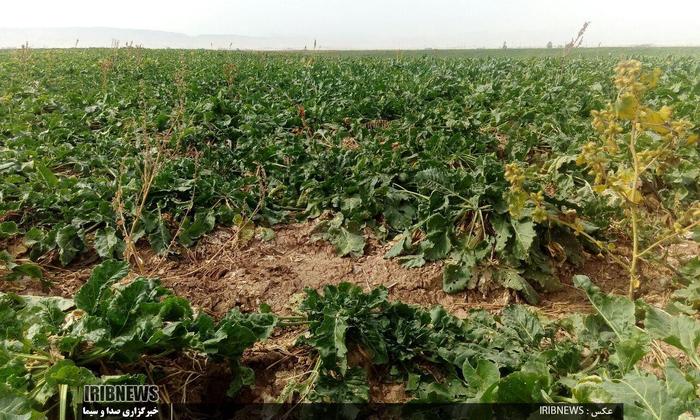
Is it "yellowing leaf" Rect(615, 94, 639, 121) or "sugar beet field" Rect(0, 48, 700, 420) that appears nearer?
"sugar beet field" Rect(0, 48, 700, 420)

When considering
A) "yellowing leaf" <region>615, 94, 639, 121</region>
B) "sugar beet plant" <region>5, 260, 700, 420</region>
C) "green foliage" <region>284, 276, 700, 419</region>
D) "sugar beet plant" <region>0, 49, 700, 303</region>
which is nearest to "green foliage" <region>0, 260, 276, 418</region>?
"sugar beet plant" <region>5, 260, 700, 420</region>

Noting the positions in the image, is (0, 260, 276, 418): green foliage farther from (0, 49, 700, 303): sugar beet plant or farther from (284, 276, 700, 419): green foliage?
(0, 49, 700, 303): sugar beet plant

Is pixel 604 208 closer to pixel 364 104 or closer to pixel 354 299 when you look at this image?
pixel 354 299

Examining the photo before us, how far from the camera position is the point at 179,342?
207cm

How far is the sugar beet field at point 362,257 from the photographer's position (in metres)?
1.96

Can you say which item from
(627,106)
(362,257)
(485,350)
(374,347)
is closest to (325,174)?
(362,257)

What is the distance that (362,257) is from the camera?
12.0 feet

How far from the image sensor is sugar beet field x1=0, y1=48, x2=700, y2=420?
1.96 m

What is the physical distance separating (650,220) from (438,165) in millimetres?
1823

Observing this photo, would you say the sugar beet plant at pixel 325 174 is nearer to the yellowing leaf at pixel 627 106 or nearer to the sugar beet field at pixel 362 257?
the sugar beet field at pixel 362 257

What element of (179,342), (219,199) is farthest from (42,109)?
(179,342)

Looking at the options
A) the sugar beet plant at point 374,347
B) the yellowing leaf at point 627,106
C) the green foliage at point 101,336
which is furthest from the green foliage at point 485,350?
the yellowing leaf at point 627,106

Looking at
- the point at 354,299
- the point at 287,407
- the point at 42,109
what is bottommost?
the point at 287,407

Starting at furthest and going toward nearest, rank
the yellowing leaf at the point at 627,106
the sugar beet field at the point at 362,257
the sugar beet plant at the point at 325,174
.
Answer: the sugar beet plant at the point at 325,174, the yellowing leaf at the point at 627,106, the sugar beet field at the point at 362,257
